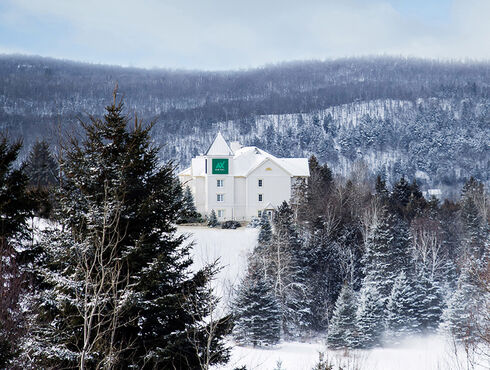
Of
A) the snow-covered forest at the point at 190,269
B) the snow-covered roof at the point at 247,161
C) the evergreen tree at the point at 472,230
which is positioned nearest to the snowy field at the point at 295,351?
the snow-covered forest at the point at 190,269

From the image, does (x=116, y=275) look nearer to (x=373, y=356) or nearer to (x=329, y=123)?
(x=373, y=356)

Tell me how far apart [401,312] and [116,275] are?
28903mm

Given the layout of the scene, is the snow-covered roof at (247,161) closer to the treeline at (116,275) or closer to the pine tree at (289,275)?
the pine tree at (289,275)

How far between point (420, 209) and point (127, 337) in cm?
4321

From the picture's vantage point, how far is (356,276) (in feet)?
119

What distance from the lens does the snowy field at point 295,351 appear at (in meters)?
23.0

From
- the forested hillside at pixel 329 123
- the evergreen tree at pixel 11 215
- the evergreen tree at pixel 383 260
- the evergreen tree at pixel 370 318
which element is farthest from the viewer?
the forested hillside at pixel 329 123

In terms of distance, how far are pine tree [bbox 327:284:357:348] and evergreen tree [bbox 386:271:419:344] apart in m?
5.20

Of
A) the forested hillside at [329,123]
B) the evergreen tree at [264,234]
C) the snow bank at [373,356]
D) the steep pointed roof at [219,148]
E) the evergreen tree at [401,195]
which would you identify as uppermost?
the forested hillside at [329,123]

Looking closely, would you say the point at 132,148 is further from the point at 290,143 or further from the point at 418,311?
the point at 290,143

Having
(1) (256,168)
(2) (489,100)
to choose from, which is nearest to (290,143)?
(2) (489,100)

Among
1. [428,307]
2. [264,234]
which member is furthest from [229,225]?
[428,307]

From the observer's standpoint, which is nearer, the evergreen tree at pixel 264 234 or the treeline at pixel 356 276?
the treeline at pixel 356 276

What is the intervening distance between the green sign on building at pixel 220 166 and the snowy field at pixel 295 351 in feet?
32.6
